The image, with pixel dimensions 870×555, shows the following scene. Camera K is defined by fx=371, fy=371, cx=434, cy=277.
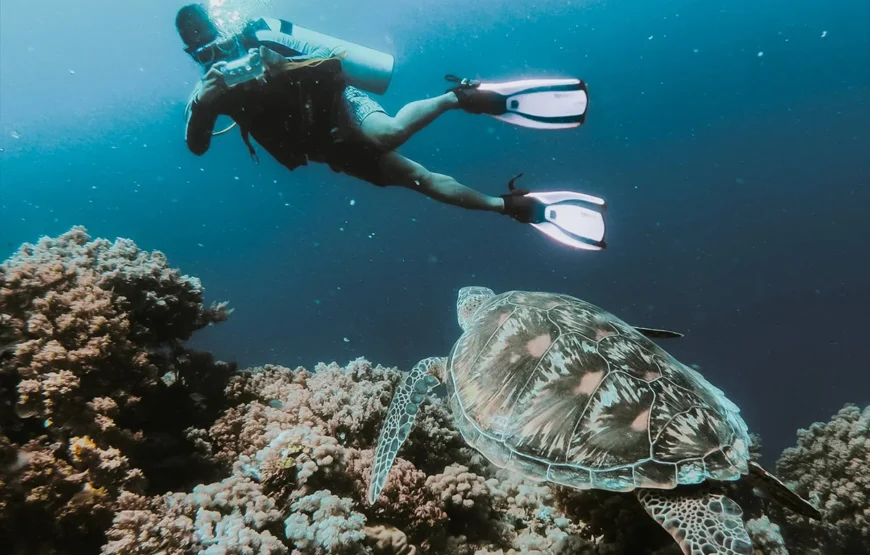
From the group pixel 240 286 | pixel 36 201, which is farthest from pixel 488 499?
pixel 36 201

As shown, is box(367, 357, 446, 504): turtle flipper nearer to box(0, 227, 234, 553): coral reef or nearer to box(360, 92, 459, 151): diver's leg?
box(0, 227, 234, 553): coral reef

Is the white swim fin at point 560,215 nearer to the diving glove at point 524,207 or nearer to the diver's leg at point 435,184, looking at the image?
the diving glove at point 524,207

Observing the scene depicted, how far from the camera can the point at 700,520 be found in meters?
1.69

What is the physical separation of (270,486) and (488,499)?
58.9 inches

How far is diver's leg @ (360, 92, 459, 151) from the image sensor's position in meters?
4.94

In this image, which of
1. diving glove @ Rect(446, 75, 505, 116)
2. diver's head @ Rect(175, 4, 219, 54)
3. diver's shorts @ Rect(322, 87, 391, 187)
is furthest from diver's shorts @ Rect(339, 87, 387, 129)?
diver's head @ Rect(175, 4, 219, 54)

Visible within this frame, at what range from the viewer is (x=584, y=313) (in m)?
2.72

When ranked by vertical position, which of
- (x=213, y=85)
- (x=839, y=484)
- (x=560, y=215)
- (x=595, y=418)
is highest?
(x=213, y=85)

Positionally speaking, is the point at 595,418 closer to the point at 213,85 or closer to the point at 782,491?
the point at 782,491

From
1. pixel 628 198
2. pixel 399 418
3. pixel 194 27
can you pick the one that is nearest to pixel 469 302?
pixel 399 418

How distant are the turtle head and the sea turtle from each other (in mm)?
701

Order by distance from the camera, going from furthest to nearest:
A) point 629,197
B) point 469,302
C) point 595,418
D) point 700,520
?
point 629,197 < point 469,302 < point 595,418 < point 700,520

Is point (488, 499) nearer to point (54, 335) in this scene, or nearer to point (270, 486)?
point (270, 486)

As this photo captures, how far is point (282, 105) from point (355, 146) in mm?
1047
